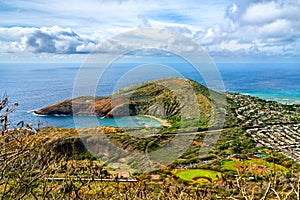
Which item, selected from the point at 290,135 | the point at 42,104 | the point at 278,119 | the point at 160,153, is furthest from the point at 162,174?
the point at 42,104

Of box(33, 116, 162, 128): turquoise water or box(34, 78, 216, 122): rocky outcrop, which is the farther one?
box(34, 78, 216, 122): rocky outcrop

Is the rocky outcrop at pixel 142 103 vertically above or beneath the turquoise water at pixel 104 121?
above

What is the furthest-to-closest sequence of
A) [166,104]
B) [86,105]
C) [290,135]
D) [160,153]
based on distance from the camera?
[86,105] < [166,104] < [290,135] < [160,153]

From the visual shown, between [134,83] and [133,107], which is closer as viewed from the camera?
[133,107]

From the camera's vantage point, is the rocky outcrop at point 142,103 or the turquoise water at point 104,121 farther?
the rocky outcrop at point 142,103

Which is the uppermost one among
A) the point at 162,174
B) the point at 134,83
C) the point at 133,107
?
the point at 134,83

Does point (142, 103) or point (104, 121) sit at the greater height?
point (142, 103)

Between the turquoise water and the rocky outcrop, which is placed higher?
the rocky outcrop

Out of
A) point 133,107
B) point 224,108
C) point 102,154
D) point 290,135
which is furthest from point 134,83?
point 290,135

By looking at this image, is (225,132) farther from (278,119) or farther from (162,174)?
(162,174)

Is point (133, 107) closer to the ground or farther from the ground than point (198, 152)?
farther from the ground

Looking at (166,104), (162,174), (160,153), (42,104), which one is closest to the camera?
(162,174)
